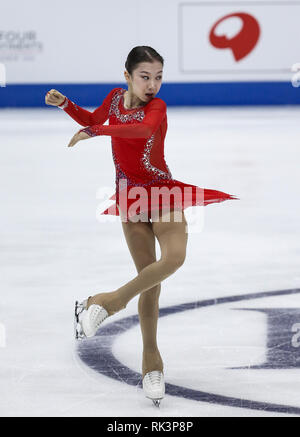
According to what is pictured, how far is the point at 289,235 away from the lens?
5.63 meters

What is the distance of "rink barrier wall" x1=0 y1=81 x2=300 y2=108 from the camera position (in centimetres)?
1802

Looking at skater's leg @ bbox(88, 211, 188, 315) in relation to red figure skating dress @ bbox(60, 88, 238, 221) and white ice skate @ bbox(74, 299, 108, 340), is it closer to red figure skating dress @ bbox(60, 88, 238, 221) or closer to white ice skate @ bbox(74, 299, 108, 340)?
white ice skate @ bbox(74, 299, 108, 340)

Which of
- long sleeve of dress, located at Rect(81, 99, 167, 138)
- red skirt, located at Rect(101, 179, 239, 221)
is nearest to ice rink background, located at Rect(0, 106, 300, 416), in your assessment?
red skirt, located at Rect(101, 179, 239, 221)

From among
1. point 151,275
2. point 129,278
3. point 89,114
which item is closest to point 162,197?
point 151,275

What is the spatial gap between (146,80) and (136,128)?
0.69 feet

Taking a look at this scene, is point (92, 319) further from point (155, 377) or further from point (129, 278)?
point (129, 278)

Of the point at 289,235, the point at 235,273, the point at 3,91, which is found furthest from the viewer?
the point at 3,91

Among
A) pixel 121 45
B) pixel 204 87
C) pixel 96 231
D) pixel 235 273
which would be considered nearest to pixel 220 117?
pixel 204 87

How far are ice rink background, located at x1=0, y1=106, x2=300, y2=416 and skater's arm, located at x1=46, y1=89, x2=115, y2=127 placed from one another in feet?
2.81

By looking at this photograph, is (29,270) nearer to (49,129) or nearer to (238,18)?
(49,129)

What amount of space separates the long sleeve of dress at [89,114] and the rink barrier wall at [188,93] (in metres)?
15.1

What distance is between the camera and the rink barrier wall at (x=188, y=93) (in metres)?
18.0

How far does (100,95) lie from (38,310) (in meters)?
14.5

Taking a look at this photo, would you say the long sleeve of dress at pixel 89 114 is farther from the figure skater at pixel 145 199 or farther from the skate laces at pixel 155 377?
the skate laces at pixel 155 377
